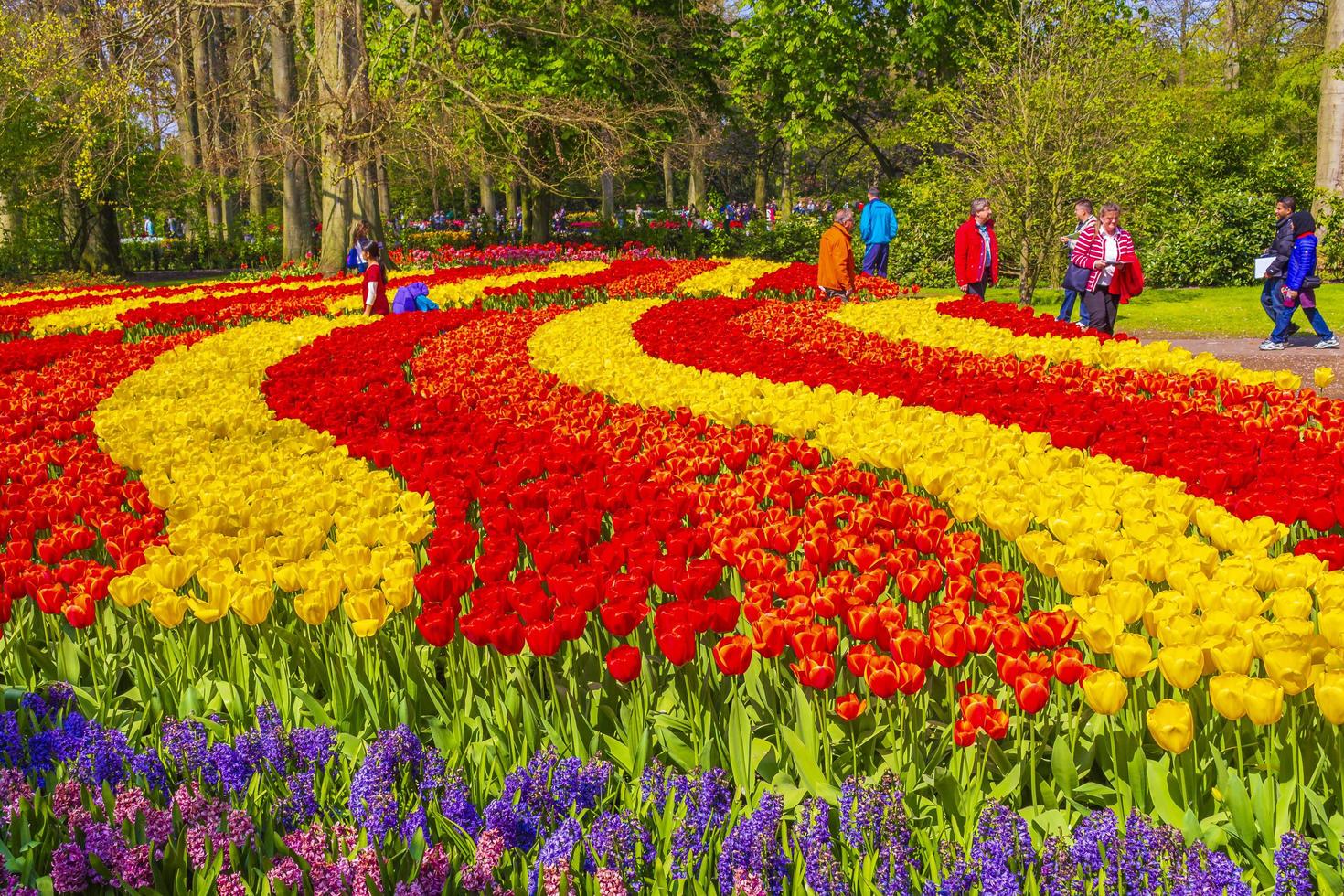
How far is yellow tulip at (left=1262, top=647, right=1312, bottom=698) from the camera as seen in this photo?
83.8 inches

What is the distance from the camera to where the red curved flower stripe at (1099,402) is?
3.82m

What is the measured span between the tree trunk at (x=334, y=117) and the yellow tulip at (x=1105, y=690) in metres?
17.7

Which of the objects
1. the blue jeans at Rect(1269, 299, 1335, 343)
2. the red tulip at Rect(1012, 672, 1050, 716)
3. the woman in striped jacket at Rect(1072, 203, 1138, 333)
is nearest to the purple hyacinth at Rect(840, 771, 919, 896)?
the red tulip at Rect(1012, 672, 1050, 716)

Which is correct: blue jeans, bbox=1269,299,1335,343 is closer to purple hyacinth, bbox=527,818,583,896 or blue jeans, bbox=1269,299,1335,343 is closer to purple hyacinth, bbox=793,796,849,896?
purple hyacinth, bbox=793,796,849,896

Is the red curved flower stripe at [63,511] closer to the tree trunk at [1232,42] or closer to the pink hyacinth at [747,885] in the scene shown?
the pink hyacinth at [747,885]

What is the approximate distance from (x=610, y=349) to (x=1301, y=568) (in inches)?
255

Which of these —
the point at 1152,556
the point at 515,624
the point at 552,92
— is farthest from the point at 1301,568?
the point at 552,92

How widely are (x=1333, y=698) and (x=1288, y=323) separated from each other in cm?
1092

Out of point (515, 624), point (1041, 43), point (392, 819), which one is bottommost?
point (392, 819)

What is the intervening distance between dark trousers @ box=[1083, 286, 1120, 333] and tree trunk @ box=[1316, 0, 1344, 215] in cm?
1354

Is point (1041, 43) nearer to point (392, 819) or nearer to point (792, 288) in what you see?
point (792, 288)

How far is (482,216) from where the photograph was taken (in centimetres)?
3034

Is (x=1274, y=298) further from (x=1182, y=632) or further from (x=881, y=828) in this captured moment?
(x=881, y=828)

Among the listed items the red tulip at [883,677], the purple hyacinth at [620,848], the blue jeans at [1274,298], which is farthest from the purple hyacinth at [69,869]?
the blue jeans at [1274,298]
